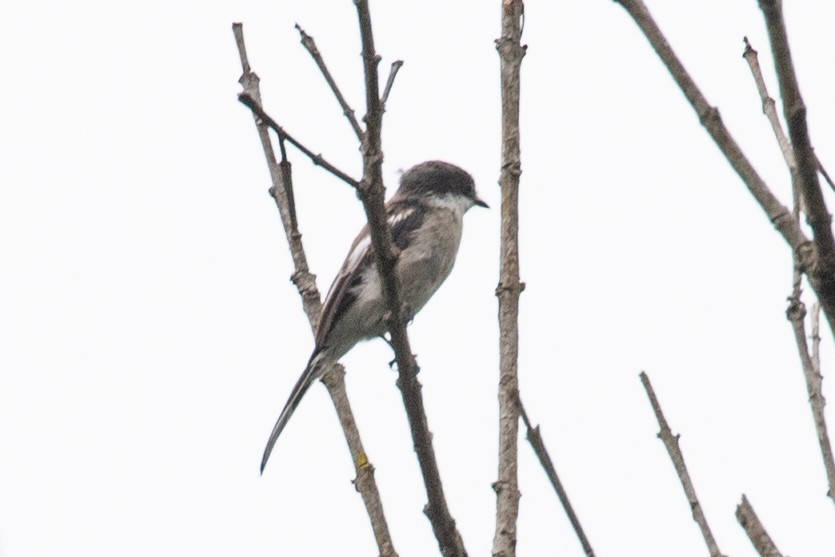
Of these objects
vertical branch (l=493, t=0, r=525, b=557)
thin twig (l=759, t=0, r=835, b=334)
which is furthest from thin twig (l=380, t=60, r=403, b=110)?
thin twig (l=759, t=0, r=835, b=334)

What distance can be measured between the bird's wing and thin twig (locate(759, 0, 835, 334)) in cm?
411

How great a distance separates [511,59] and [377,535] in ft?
5.06

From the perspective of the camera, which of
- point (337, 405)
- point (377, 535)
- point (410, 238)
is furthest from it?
point (410, 238)

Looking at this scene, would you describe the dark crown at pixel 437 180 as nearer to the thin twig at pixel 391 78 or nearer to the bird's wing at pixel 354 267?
the bird's wing at pixel 354 267

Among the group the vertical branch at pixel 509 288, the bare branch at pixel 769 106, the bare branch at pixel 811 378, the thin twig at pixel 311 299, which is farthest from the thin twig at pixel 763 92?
the thin twig at pixel 311 299

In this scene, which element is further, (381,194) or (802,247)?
(381,194)

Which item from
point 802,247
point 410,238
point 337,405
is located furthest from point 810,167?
point 410,238

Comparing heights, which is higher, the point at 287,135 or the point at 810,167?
the point at 287,135

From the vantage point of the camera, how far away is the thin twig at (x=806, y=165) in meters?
1.89

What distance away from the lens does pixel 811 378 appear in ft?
9.52

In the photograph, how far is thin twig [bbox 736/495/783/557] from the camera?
268 centimetres

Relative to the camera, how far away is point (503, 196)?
11.8 feet

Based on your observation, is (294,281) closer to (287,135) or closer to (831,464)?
(287,135)

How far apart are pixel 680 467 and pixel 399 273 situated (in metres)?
3.15
